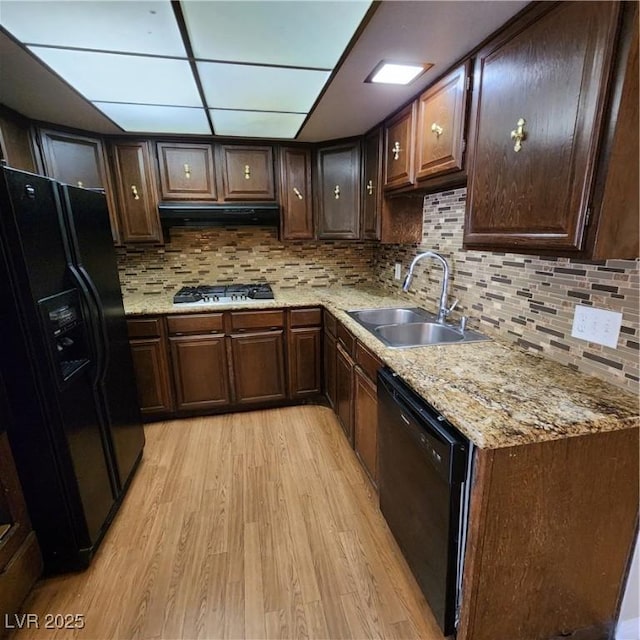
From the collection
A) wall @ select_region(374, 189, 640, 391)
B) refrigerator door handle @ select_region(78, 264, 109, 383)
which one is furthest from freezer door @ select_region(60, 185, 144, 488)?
wall @ select_region(374, 189, 640, 391)

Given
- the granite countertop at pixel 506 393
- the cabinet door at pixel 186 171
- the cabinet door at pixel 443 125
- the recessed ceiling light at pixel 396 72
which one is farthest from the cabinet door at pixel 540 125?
the cabinet door at pixel 186 171

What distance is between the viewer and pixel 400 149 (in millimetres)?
2053

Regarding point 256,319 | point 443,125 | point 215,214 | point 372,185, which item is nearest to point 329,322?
point 256,319

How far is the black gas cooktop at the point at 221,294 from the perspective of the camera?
2670 millimetres

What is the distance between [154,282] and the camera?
3006 millimetres

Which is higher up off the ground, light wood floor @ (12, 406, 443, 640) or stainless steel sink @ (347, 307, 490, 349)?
stainless steel sink @ (347, 307, 490, 349)

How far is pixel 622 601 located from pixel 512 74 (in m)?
1.82

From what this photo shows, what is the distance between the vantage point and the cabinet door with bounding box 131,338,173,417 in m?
2.51

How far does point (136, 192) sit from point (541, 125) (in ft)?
8.46

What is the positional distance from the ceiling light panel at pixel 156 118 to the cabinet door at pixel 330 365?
5.51 feet

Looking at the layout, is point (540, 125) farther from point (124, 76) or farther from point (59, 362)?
point (59, 362)

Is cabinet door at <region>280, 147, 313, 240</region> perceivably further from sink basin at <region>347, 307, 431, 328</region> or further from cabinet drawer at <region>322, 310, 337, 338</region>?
sink basin at <region>347, 307, 431, 328</region>

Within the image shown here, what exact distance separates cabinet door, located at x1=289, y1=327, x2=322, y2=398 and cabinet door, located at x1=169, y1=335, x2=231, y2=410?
515 mm

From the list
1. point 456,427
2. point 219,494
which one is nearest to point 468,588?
point 456,427
